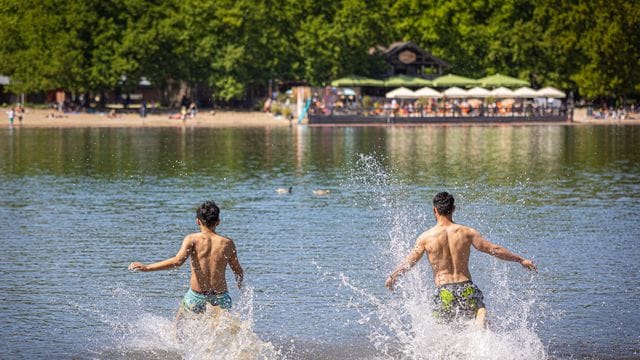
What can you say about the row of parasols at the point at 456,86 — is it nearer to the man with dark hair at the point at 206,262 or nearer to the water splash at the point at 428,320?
the water splash at the point at 428,320

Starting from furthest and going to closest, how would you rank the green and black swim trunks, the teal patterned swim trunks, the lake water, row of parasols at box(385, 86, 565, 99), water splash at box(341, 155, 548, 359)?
row of parasols at box(385, 86, 565, 99) < the lake water < water splash at box(341, 155, 548, 359) < the teal patterned swim trunks < the green and black swim trunks

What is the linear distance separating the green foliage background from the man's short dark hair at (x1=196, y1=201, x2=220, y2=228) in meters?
82.6

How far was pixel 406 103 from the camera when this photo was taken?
96.5 m

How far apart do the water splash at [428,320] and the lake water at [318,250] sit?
4 centimetres

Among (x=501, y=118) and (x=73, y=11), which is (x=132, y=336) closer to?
(x=501, y=118)

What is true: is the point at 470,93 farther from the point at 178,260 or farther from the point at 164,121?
the point at 178,260

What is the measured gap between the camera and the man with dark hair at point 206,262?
13438 mm

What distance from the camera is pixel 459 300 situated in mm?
13422

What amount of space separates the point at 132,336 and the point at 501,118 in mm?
72845

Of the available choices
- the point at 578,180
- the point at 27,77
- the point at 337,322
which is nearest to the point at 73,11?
the point at 27,77

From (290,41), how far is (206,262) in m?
91.6

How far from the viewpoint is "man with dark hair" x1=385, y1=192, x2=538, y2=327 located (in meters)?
13.4

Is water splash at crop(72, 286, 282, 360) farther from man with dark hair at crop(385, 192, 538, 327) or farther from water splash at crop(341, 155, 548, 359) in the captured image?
man with dark hair at crop(385, 192, 538, 327)

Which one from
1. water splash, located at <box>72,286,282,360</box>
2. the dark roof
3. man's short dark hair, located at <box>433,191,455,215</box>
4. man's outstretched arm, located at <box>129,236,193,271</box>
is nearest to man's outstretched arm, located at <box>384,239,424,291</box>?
man's short dark hair, located at <box>433,191,455,215</box>
